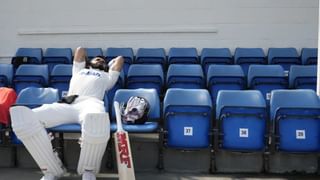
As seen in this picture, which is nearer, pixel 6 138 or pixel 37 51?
pixel 6 138

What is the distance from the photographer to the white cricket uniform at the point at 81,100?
3959 mm

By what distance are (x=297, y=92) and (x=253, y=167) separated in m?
0.86

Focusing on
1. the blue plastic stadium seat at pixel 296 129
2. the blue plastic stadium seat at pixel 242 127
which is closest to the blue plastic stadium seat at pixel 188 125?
the blue plastic stadium seat at pixel 242 127

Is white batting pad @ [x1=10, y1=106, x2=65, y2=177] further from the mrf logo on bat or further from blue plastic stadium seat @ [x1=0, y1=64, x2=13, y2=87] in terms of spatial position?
blue plastic stadium seat @ [x1=0, y1=64, x2=13, y2=87]

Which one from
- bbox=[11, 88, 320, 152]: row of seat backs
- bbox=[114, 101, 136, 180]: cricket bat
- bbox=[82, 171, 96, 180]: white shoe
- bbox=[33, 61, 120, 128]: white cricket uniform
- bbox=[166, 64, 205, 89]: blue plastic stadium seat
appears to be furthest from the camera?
bbox=[166, 64, 205, 89]: blue plastic stadium seat

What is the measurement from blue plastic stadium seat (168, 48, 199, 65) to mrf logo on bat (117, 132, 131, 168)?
3656mm

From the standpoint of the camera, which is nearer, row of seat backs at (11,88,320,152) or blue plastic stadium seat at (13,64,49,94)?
row of seat backs at (11,88,320,152)

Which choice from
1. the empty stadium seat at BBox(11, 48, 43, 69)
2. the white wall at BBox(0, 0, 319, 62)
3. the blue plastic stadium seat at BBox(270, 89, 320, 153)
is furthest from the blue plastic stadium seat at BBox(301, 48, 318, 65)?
the empty stadium seat at BBox(11, 48, 43, 69)

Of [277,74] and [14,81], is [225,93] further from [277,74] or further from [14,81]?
[14,81]

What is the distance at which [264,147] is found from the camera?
409cm

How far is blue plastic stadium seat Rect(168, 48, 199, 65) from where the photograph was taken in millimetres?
7168

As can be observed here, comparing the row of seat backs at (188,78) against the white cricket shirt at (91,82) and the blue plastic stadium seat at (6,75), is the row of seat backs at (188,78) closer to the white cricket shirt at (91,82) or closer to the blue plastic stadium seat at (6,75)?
the blue plastic stadium seat at (6,75)

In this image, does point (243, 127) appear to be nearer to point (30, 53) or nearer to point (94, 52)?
point (94, 52)


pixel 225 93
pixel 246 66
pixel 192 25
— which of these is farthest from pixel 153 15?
pixel 225 93
